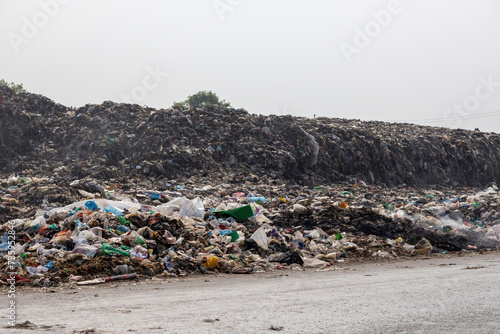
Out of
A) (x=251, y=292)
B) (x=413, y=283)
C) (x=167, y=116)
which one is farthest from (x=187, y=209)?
(x=167, y=116)

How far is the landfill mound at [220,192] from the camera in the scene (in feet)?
19.9

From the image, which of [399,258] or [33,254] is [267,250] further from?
[33,254]

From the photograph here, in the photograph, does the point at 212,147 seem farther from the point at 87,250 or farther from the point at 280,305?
the point at 280,305

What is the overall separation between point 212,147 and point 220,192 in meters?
4.32

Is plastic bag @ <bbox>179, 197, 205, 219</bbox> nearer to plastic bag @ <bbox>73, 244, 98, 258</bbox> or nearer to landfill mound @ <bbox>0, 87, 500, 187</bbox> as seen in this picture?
plastic bag @ <bbox>73, 244, 98, 258</bbox>

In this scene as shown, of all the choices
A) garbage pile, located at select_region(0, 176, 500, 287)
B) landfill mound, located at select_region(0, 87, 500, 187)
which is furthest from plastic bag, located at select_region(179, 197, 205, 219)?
landfill mound, located at select_region(0, 87, 500, 187)

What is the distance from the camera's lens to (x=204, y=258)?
6.14 m

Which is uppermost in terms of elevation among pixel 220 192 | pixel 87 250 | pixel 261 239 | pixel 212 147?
pixel 212 147

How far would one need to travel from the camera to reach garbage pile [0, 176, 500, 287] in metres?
5.57

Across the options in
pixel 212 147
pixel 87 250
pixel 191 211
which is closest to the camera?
pixel 87 250

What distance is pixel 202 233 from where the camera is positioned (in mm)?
6887

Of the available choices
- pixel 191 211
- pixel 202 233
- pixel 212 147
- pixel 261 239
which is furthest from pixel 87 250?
pixel 212 147

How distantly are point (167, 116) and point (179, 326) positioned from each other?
14549mm

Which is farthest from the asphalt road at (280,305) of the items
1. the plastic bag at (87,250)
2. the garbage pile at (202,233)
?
the plastic bag at (87,250)
